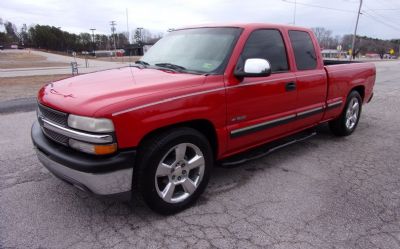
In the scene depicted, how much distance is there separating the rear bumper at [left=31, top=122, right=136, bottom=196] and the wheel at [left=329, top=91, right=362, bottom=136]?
4.06 meters

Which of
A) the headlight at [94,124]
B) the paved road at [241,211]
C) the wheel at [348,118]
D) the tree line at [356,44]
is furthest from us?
the tree line at [356,44]

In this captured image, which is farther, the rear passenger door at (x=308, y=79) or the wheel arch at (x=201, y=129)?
the rear passenger door at (x=308, y=79)

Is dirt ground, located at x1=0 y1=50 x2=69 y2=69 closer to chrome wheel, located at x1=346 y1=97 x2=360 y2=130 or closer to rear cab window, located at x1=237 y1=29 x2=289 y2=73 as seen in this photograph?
chrome wheel, located at x1=346 y1=97 x2=360 y2=130

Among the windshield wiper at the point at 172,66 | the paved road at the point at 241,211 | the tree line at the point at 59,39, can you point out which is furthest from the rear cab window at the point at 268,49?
the tree line at the point at 59,39

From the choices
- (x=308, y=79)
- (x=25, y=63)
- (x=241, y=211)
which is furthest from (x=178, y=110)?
(x=25, y=63)

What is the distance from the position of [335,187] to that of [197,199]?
1.62m

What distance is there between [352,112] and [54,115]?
4872 mm

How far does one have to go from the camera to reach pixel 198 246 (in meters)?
2.68

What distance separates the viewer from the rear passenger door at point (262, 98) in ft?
11.4

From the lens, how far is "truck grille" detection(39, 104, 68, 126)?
2775 mm

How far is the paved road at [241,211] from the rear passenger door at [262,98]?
57cm

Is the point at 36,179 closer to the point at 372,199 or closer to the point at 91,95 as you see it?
the point at 91,95

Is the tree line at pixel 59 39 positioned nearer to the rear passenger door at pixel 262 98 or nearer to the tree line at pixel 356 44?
the tree line at pixel 356 44

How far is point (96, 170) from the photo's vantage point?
2.58m
